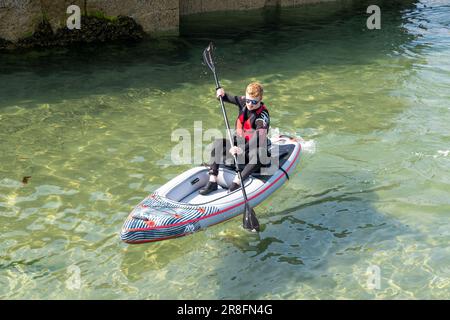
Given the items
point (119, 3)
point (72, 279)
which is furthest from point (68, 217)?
point (119, 3)

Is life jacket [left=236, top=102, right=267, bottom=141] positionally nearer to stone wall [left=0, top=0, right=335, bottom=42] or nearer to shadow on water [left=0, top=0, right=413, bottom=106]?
shadow on water [left=0, top=0, right=413, bottom=106]

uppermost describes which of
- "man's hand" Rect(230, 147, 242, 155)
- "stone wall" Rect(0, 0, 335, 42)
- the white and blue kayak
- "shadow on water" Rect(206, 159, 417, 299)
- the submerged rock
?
"stone wall" Rect(0, 0, 335, 42)

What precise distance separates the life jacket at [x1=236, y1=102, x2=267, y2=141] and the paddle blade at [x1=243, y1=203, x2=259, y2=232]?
1084 mm

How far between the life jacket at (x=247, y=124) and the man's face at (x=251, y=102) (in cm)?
9

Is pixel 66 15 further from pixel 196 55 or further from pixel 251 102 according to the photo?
pixel 251 102

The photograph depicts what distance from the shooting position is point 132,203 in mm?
7855

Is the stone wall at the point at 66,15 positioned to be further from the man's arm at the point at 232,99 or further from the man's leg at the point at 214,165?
the man's leg at the point at 214,165

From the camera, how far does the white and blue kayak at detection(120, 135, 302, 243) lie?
6598 millimetres

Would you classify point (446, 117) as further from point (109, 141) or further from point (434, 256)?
point (109, 141)

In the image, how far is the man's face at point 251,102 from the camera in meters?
7.38

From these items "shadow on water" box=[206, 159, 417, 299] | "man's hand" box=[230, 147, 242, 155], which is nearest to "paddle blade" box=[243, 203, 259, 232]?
"shadow on water" box=[206, 159, 417, 299]

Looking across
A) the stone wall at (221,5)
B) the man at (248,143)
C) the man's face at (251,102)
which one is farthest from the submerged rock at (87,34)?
the man's face at (251,102)

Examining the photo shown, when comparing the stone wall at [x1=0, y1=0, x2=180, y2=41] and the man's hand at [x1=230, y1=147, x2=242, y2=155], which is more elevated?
the stone wall at [x1=0, y1=0, x2=180, y2=41]

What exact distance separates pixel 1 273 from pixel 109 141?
355cm
